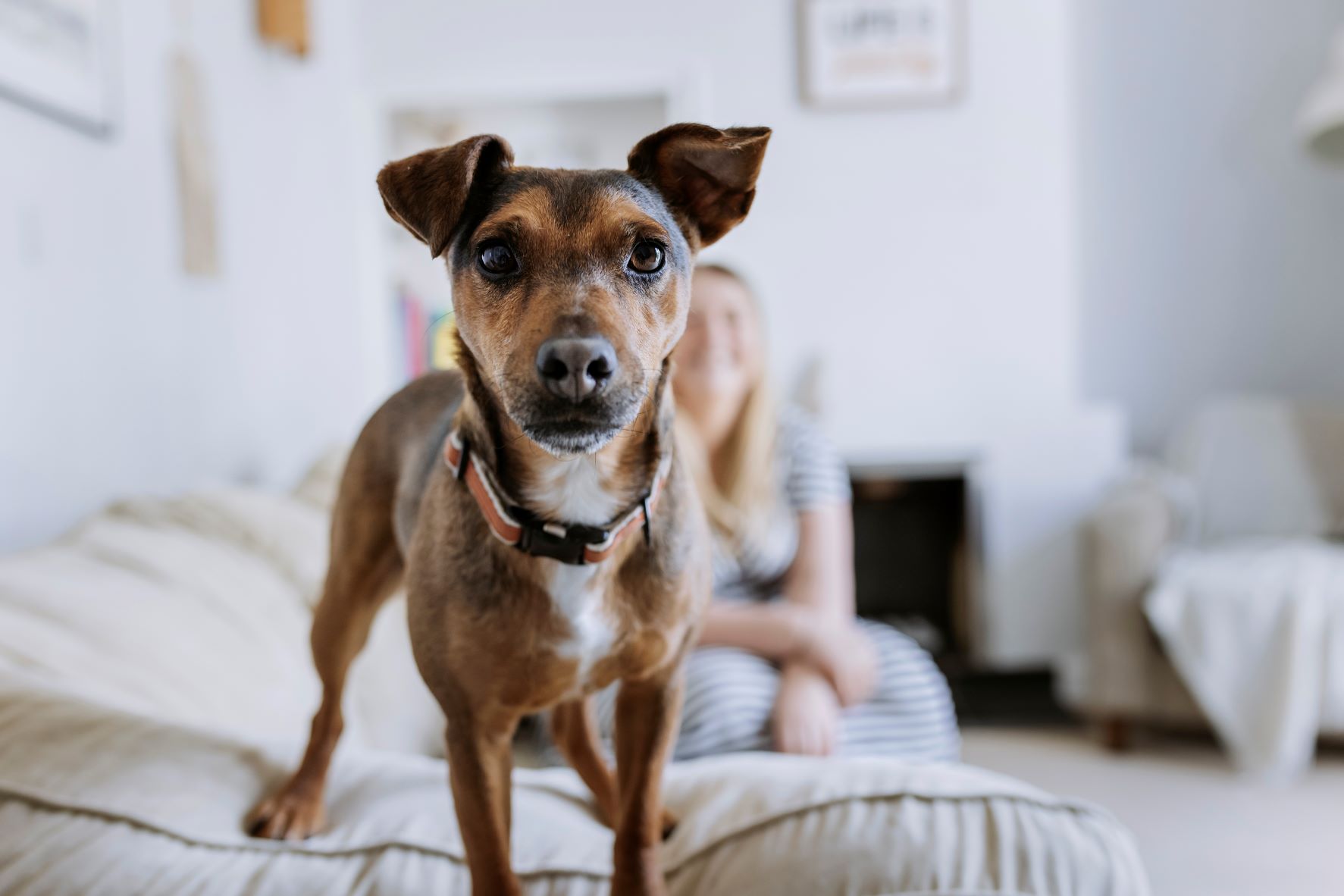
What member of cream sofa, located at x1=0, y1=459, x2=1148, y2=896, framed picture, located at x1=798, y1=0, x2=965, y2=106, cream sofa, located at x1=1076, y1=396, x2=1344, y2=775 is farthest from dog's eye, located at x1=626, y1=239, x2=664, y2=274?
framed picture, located at x1=798, y1=0, x2=965, y2=106

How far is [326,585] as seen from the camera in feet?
3.62

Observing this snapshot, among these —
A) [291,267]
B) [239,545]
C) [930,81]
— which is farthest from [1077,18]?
[239,545]

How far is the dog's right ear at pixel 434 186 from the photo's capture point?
0.83 m

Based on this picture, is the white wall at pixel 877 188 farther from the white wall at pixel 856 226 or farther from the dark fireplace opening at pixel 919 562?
the dark fireplace opening at pixel 919 562

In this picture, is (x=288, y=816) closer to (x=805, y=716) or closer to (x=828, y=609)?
(x=805, y=716)

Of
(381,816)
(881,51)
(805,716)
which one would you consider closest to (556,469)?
(381,816)

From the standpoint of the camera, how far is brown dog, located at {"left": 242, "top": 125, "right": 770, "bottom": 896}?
0.80 m

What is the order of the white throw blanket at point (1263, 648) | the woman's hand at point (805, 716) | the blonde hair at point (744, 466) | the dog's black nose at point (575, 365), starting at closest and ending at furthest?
the dog's black nose at point (575, 365), the woman's hand at point (805, 716), the blonde hair at point (744, 466), the white throw blanket at point (1263, 648)

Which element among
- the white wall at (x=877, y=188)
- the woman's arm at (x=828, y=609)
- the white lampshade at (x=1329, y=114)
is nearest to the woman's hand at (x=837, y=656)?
the woman's arm at (x=828, y=609)

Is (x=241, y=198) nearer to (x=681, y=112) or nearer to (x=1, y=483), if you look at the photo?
(x=1, y=483)

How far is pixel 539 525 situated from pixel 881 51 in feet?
11.9

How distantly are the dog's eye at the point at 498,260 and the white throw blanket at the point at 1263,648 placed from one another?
8.67ft

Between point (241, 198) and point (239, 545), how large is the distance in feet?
4.61

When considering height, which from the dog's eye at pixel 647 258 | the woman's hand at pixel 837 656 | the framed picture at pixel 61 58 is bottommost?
the woman's hand at pixel 837 656
